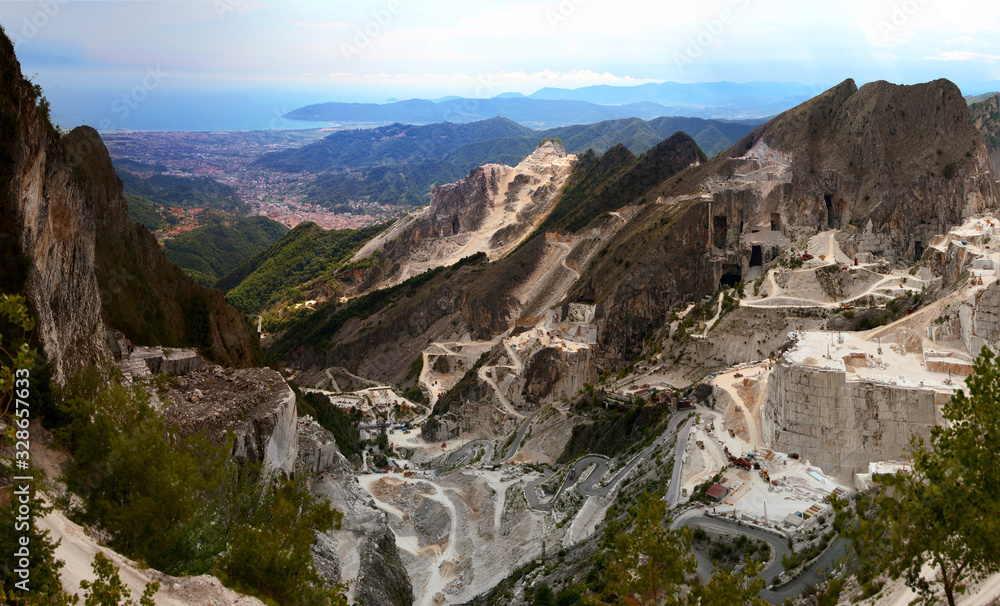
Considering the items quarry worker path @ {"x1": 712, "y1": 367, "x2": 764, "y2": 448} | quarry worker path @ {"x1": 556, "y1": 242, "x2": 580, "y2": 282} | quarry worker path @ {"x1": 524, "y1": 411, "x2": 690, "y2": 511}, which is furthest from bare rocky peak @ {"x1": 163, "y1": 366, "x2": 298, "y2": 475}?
quarry worker path @ {"x1": 556, "y1": 242, "x2": 580, "y2": 282}

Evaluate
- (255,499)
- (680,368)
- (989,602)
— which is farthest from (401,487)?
(989,602)

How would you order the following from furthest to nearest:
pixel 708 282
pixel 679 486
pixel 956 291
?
pixel 708 282 → pixel 956 291 → pixel 679 486

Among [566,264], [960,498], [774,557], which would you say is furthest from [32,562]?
[566,264]

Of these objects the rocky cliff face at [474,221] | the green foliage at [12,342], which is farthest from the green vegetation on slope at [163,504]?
the rocky cliff face at [474,221]

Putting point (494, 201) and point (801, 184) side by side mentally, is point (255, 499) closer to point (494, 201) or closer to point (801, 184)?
point (801, 184)

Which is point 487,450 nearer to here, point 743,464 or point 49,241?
point 743,464

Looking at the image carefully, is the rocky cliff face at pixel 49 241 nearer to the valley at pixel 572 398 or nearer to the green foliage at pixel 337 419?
Answer: the valley at pixel 572 398

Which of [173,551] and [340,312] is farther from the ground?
[173,551]
